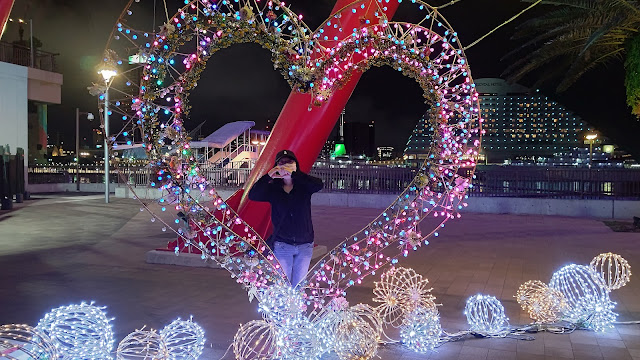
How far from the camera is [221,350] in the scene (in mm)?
5379

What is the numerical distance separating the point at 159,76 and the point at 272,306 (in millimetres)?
2737

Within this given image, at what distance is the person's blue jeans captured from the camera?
5.28 m

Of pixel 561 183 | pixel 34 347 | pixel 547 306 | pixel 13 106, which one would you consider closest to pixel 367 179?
pixel 561 183

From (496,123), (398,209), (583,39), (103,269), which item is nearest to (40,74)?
(103,269)

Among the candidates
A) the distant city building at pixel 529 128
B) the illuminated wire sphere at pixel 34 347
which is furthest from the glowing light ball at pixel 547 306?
the distant city building at pixel 529 128

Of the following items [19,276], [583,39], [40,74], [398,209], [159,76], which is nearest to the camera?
[159,76]

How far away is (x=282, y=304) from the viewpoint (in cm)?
501

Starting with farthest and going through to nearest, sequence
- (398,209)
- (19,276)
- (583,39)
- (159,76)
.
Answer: (583,39) → (19,276) → (398,209) → (159,76)

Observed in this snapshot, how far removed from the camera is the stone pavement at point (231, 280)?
5672 millimetres

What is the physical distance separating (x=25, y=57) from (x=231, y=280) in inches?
1050

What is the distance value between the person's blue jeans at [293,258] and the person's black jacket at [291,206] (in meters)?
0.06

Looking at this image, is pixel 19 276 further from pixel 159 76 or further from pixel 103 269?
pixel 159 76

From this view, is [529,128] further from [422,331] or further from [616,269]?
[422,331]

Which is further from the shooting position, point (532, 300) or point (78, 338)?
point (532, 300)
